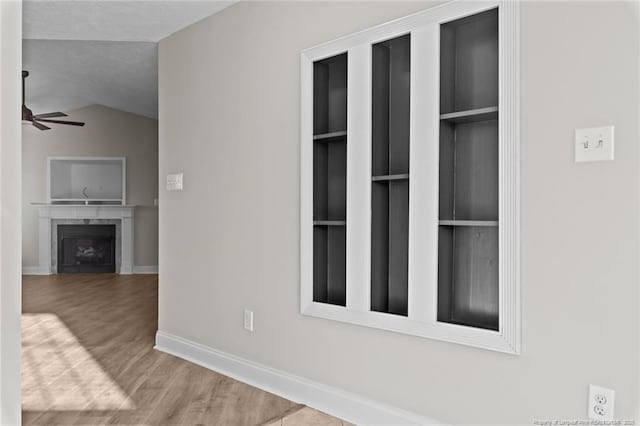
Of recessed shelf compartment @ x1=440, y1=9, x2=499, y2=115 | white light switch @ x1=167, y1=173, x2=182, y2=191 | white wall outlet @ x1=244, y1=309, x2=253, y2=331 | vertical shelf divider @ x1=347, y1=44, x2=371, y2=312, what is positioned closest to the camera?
recessed shelf compartment @ x1=440, y1=9, x2=499, y2=115

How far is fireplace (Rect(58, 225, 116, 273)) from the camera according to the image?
27.4 ft

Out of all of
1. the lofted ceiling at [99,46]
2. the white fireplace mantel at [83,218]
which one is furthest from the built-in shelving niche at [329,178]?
the white fireplace mantel at [83,218]

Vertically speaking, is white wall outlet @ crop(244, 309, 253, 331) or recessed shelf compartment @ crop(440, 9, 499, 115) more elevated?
recessed shelf compartment @ crop(440, 9, 499, 115)

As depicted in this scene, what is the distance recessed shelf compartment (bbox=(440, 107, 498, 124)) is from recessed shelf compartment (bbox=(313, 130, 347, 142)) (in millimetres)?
593

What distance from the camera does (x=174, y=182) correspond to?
3746 millimetres

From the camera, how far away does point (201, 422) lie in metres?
2.47

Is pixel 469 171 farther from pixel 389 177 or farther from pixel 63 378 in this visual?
pixel 63 378

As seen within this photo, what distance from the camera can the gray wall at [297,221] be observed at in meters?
1.70

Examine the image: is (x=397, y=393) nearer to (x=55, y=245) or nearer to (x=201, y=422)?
(x=201, y=422)

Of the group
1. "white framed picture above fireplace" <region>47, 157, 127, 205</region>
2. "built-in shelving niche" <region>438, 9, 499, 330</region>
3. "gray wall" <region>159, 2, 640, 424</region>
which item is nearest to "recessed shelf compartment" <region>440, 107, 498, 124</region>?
"built-in shelving niche" <region>438, 9, 499, 330</region>
